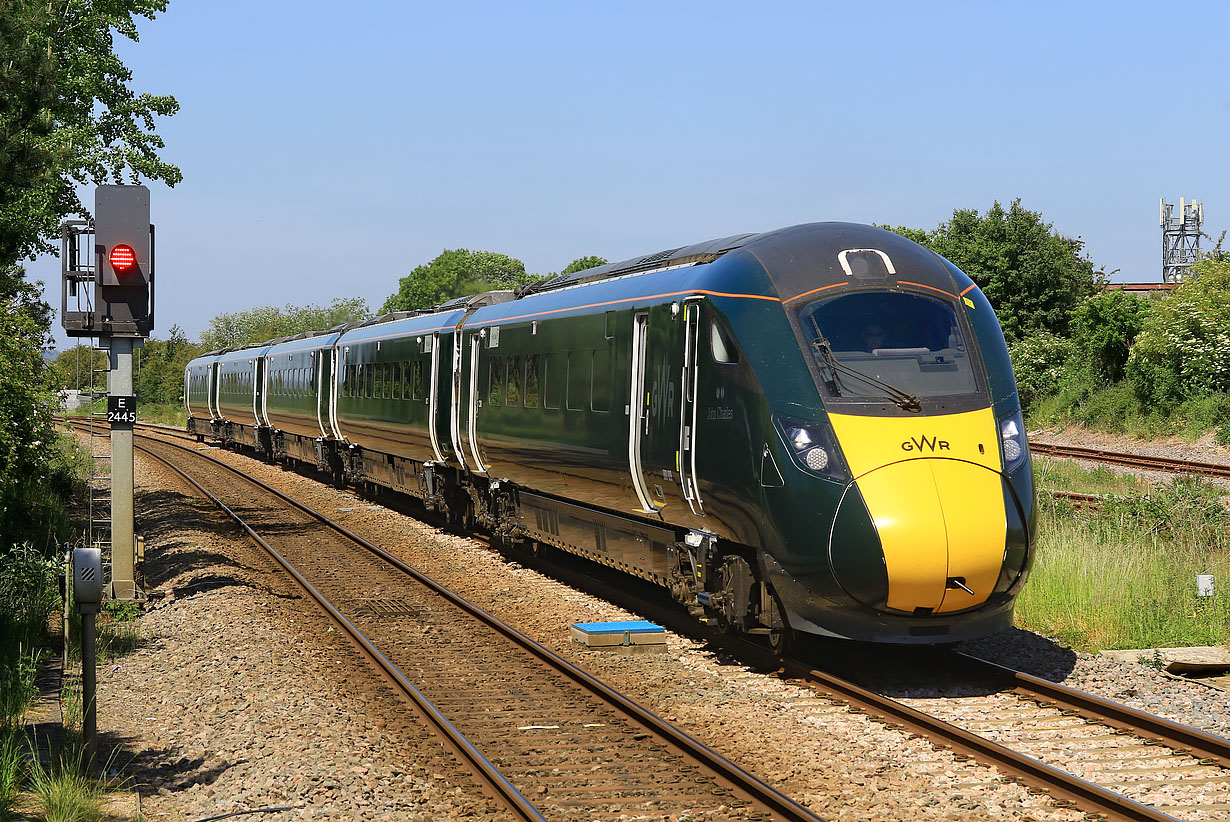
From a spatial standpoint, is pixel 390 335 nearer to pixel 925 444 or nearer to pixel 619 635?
pixel 619 635

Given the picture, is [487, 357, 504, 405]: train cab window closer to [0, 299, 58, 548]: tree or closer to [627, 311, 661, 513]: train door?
[627, 311, 661, 513]: train door

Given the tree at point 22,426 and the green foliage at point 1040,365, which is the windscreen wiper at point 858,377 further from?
the green foliage at point 1040,365

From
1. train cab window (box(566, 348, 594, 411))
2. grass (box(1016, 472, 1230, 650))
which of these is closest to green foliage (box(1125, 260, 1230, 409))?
grass (box(1016, 472, 1230, 650))

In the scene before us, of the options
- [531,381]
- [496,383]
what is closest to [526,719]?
[531,381]

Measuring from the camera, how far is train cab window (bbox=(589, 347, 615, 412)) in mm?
12570

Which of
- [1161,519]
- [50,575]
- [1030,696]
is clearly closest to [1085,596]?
[1030,696]

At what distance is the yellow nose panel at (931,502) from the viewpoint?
28.4 ft

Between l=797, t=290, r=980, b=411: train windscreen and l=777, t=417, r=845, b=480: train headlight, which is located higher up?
l=797, t=290, r=980, b=411: train windscreen

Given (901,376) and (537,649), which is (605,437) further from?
(901,376)

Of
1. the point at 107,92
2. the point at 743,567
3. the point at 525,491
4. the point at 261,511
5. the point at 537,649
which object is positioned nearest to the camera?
the point at 743,567

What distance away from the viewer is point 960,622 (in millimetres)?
8969

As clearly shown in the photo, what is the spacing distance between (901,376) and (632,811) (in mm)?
4110

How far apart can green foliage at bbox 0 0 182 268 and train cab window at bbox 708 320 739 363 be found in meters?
7.65

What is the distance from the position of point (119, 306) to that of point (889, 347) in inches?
332
